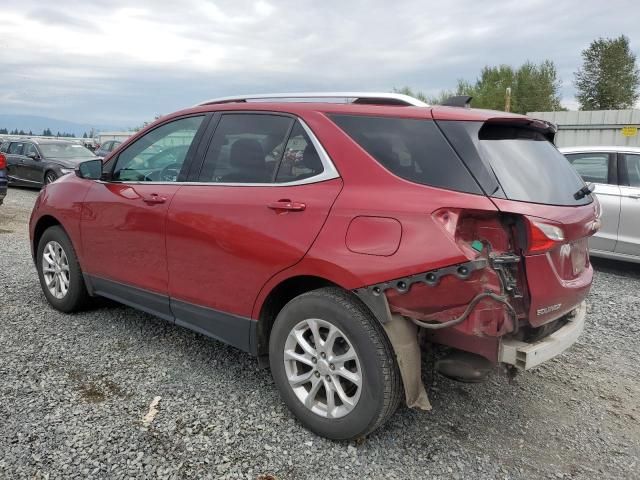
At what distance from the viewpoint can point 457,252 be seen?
7.69 feet

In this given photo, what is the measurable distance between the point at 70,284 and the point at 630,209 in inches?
247

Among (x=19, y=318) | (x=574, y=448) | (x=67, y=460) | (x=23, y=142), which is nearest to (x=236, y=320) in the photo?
(x=67, y=460)

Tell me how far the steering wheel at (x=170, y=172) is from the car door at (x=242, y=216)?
0.20 m

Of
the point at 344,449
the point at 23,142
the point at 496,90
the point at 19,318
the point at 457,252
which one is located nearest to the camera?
the point at 457,252

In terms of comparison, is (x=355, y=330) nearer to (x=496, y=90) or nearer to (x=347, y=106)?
(x=347, y=106)

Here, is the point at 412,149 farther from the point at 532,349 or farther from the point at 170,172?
the point at 170,172

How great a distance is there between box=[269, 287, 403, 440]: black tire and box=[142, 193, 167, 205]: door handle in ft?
4.20

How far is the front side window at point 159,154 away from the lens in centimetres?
367

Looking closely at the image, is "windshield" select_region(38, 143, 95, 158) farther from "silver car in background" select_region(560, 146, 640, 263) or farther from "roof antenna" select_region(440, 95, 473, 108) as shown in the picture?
"roof antenna" select_region(440, 95, 473, 108)

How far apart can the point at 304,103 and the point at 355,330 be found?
54.1 inches

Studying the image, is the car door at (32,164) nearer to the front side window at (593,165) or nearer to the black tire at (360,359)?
the front side window at (593,165)

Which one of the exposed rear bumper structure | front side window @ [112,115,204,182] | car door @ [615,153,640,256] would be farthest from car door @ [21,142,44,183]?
the exposed rear bumper structure

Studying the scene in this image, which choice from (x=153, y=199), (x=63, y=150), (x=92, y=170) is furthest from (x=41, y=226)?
(x=63, y=150)

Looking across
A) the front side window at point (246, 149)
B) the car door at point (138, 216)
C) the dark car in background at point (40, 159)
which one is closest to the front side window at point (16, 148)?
the dark car in background at point (40, 159)
